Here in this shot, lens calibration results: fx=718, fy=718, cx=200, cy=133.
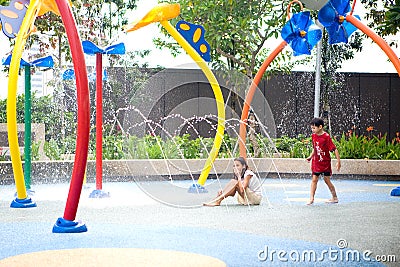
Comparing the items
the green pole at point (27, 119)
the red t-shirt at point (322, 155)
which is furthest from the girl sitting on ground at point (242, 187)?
the green pole at point (27, 119)

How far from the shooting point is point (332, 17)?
8.98 metres

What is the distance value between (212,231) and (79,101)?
1718 mm

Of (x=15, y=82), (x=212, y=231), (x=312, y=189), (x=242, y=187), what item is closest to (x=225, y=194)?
(x=242, y=187)

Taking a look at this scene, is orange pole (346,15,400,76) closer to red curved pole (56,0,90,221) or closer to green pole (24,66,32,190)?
green pole (24,66,32,190)

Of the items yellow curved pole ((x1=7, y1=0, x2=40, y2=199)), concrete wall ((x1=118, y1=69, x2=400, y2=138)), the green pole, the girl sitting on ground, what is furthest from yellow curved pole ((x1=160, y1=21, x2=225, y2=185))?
concrete wall ((x1=118, y1=69, x2=400, y2=138))

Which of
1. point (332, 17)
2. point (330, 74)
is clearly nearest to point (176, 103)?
point (330, 74)

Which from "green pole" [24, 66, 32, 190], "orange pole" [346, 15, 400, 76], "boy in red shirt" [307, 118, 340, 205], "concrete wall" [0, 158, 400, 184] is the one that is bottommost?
"concrete wall" [0, 158, 400, 184]

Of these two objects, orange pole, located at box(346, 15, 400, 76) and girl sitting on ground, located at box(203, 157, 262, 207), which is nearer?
girl sitting on ground, located at box(203, 157, 262, 207)

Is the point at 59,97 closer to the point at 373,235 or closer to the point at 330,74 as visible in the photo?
the point at 330,74

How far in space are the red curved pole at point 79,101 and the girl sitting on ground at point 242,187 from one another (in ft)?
8.56

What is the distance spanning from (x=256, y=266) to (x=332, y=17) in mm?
4780

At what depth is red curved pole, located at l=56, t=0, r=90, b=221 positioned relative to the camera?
20.4 feet

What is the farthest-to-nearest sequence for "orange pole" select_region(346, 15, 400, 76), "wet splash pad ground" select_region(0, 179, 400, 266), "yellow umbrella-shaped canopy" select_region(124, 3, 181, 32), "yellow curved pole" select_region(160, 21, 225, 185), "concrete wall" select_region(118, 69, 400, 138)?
"concrete wall" select_region(118, 69, 400, 138) → "yellow curved pole" select_region(160, 21, 225, 185) → "orange pole" select_region(346, 15, 400, 76) → "yellow umbrella-shaped canopy" select_region(124, 3, 181, 32) → "wet splash pad ground" select_region(0, 179, 400, 266)

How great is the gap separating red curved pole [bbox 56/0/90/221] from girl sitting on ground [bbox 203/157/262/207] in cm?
261
